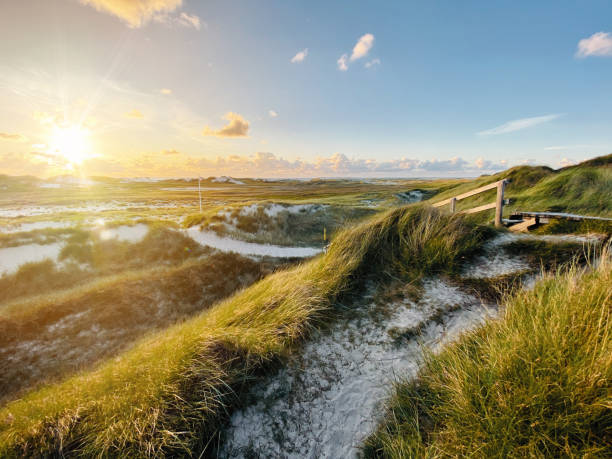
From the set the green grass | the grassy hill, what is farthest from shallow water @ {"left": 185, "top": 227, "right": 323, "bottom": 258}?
the grassy hill

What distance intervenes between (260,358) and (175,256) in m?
16.0

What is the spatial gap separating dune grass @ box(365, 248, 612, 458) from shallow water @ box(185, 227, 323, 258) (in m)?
14.0

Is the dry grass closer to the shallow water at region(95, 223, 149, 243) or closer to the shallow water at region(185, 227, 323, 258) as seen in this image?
the shallow water at region(185, 227, 323, 258)

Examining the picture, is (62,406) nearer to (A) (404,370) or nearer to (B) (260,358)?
(B) (260,358)

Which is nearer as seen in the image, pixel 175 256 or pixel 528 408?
pixel 528 408

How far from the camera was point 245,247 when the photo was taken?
61.0ft

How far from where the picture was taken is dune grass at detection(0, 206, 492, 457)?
2104 mm

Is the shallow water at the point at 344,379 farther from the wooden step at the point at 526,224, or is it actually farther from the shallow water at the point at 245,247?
the shallow water at the point at 245,247

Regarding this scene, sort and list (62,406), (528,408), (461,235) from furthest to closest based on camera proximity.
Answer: (461,235) < (62,406) < (528,408)

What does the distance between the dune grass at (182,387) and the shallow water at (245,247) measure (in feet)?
40.1

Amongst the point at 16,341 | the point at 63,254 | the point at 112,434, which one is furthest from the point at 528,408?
the point at 63,254

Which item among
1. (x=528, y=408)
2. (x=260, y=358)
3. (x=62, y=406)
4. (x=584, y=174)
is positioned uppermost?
(x=584, y=174)

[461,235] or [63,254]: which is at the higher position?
[461,235]

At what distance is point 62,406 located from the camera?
8.18 ft
